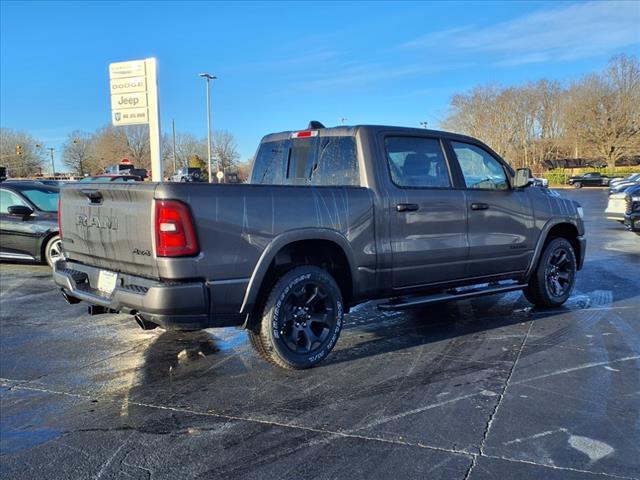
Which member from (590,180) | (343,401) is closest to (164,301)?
(343,401)

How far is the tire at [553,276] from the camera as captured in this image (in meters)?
6.39

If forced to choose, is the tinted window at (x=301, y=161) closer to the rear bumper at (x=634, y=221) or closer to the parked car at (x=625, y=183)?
the rear bumper at (x=634, y=221)

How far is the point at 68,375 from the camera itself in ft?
14.8

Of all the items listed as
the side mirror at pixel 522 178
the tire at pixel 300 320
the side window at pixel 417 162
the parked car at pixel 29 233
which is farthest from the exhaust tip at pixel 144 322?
the parked car at pixel 29 233

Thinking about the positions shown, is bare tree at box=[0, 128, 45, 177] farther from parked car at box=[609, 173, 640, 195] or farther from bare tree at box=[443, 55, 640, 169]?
parked car at box=[609, 173, 640, 195]

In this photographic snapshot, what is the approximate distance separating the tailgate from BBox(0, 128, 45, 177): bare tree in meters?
83.4

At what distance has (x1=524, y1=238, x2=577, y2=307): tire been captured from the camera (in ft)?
21.0

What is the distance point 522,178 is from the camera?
5930 mm

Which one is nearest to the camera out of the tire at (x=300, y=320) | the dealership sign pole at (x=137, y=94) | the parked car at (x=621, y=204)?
the tire at (x=300, y=320)

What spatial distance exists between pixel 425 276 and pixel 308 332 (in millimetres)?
A: 1318

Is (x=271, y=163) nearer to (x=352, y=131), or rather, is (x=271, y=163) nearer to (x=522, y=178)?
(x=352, y=131)

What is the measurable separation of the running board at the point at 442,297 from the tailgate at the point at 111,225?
209 centimetres

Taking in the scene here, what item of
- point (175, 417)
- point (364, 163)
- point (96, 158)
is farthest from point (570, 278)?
point (96, 158)

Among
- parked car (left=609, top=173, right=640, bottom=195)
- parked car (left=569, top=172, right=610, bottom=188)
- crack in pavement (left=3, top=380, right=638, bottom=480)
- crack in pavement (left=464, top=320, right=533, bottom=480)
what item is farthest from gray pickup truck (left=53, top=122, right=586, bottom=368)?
parked car (left=569, top=172, right=610, bottom=188)
